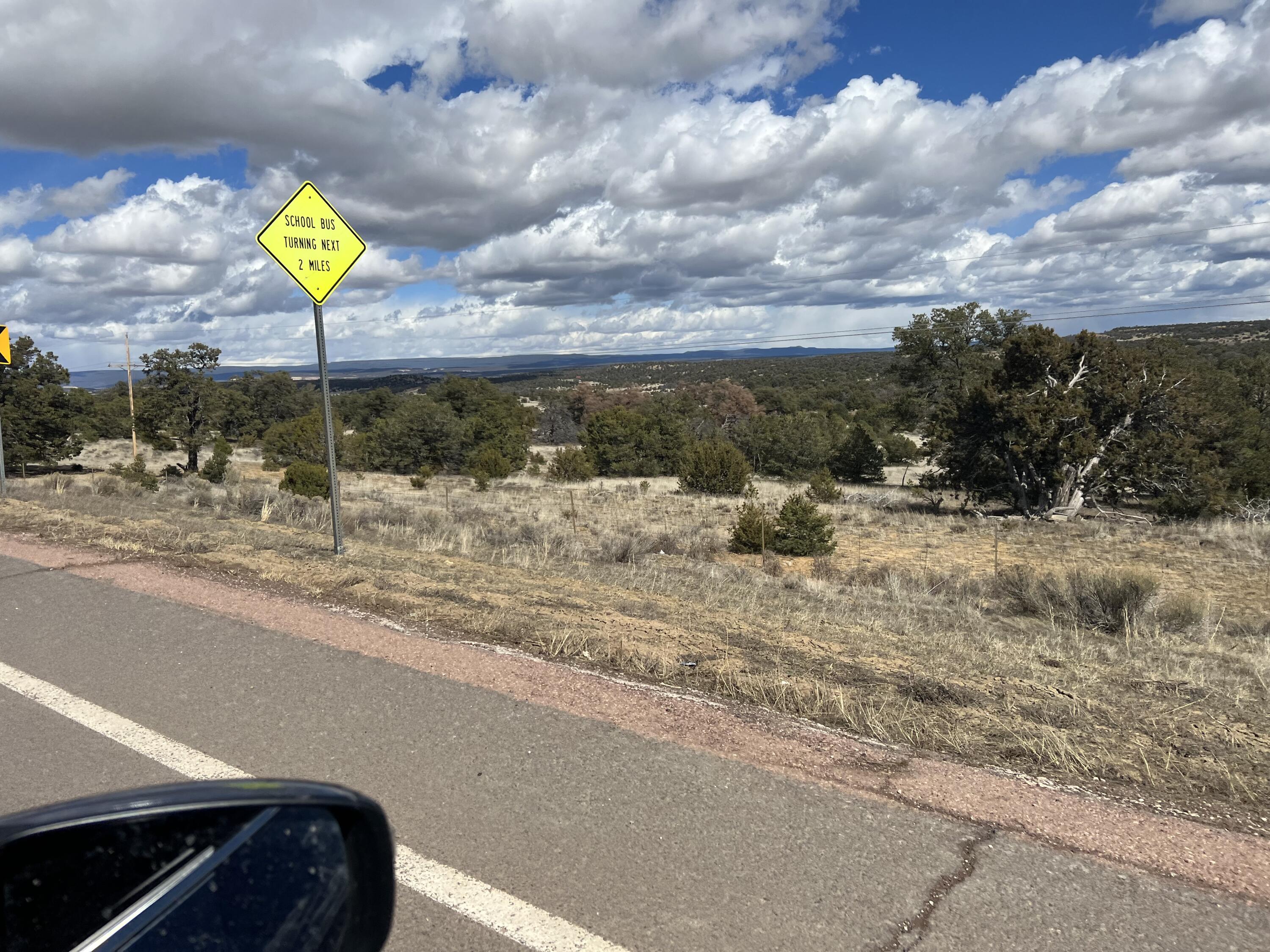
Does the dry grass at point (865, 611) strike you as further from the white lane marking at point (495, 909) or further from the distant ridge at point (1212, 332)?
the distant ridge at point (1212, 332)

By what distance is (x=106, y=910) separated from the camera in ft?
4.32

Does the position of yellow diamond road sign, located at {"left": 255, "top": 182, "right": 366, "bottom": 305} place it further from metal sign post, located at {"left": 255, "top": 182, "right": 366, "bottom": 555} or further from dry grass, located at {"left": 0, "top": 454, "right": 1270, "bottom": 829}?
dry grass, located at {"left": 0, "top": 454, "right": 1270, "bottom": 829}

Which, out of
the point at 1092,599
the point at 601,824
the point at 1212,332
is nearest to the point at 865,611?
the point at 1092,599

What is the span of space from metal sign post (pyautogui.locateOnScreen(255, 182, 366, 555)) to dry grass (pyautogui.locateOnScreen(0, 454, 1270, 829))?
2087 mm

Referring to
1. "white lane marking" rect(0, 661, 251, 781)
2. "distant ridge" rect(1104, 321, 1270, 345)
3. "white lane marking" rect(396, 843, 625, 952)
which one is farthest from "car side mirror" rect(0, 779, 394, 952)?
"distant ridge" rect(1104, 321, 1270, 345)

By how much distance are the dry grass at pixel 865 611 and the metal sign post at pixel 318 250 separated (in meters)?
2.09

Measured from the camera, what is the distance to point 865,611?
34.3 ft

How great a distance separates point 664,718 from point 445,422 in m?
42.8

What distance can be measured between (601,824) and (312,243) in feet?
24.9

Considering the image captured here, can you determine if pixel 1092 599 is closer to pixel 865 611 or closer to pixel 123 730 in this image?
pixel 865 611

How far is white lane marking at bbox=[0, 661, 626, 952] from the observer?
2.75 metres

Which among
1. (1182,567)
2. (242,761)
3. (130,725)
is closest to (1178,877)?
(242,761)

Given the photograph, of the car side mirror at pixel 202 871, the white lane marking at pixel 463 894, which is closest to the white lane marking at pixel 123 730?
the white lane marking at pixel 463 894

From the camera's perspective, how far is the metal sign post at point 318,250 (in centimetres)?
878
